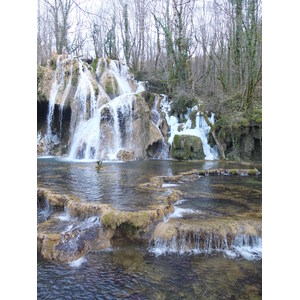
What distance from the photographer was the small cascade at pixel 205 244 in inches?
117

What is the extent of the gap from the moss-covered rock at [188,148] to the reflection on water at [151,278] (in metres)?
7.43

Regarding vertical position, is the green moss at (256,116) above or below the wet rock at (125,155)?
above

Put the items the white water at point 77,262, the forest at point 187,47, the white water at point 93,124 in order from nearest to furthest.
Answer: the white water at point 77,262
the forest at point 187,47
the white water at point 93,124

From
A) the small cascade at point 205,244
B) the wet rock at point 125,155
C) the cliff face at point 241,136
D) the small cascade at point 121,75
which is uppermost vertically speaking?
the small cascade at point 121,75

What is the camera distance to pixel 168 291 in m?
2.30

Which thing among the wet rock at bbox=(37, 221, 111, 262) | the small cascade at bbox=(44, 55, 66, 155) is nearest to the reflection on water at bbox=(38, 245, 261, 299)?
the wet rock at bbox=(37, 221, 111, 262)

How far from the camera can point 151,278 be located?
2447 millimetres

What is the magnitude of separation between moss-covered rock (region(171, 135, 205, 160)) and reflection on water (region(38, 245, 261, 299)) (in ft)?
24.4

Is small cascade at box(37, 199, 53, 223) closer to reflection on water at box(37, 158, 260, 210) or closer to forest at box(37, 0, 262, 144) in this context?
reflection on water at box(37, 158, 260, 210)

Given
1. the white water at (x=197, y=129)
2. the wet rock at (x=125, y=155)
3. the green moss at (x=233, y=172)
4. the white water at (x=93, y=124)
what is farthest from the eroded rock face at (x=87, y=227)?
the white water at (x=197, y=129)

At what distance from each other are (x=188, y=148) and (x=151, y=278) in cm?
807

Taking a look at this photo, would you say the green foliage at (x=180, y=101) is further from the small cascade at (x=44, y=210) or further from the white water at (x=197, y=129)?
the small cascade at (x=44, y=210)

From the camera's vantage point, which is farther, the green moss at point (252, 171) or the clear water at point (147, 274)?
the green moss at point (252, 171)

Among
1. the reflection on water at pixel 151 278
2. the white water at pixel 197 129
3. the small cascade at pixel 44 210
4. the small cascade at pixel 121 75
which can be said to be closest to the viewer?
the reflection on water at pixel 151 278
